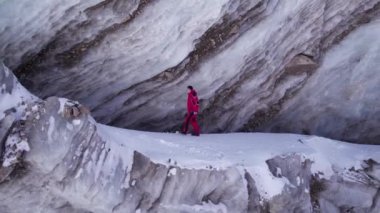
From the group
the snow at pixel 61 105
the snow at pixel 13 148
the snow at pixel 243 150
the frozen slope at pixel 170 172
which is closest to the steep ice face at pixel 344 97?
the snow at pixel 243 150

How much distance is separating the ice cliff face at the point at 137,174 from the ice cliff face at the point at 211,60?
1933 millimetres

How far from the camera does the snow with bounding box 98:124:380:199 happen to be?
32.7 ft

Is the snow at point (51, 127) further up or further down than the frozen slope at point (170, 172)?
further up

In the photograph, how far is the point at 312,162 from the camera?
11.7m

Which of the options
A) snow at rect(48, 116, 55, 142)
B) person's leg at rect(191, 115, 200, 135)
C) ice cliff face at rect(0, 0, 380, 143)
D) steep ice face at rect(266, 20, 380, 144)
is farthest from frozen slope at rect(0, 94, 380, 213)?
steep ice face at rect(266, 20, 380, 144)

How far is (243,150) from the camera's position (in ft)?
37.1

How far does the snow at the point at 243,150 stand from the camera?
997 cm

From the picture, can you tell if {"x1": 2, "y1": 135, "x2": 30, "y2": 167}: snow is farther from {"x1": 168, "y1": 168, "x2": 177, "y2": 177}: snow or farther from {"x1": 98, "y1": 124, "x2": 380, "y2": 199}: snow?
{"x1": 168, "y1": 168, "x2": 177, "y2": 177}: snow

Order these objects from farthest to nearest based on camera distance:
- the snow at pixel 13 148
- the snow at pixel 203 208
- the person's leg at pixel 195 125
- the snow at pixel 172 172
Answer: the person's leg at pixel 195 125, the snow at pixel 172 172, the snow at pixel 203 208, the snow at pixel 13 148

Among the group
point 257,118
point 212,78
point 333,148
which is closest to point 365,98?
point 333,148

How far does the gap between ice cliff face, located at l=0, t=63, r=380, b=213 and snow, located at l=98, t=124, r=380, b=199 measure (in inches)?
1.4

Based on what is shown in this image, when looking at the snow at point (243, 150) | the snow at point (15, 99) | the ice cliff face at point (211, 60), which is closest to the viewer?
the snow at point (15, 99)

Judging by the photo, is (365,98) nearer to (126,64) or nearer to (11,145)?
(126,64)

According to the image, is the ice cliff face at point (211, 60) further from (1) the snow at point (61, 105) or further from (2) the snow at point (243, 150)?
(1) the snow at point (61, 105)
